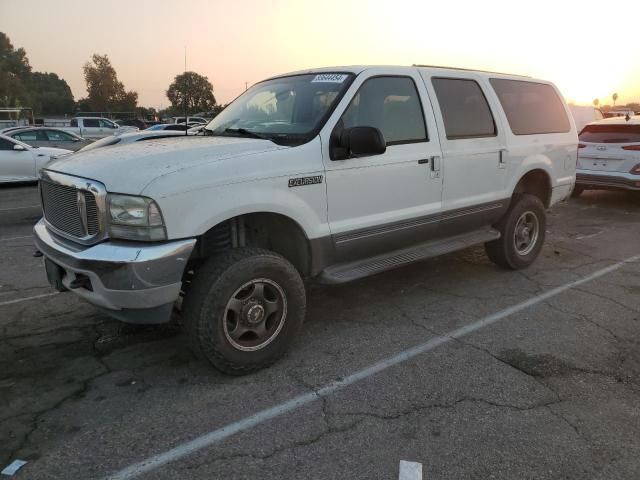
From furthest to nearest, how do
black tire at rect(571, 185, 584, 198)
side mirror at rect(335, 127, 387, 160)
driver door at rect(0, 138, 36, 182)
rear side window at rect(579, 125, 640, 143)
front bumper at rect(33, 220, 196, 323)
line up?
1. driver door at rect(0, 138, 36, 182)
2. black tire at rect(571, 185, 584, 198)
3. rear side window at rect(579, 125, 640, 143)
4. side mirror at rect(335, 127, 387, 160)
5. front bumper at rect(33, 220, 196, 323)

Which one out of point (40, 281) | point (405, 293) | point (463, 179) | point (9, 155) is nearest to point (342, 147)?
point (463, 179)

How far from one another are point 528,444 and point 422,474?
25.3 inches

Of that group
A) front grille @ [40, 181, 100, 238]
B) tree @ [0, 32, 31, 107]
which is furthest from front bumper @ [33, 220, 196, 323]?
tree @ [0, 32, 31, 107]

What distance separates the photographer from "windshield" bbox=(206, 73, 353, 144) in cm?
372

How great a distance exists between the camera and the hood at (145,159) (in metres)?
2.93

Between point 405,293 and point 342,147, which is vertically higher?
point 342,147

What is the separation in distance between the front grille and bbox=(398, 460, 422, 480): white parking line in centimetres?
212

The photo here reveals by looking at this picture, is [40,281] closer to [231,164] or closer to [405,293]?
[231,164]

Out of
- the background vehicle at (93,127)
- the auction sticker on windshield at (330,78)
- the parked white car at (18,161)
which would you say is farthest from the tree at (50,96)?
the auction sticker on windshield at (330,78)

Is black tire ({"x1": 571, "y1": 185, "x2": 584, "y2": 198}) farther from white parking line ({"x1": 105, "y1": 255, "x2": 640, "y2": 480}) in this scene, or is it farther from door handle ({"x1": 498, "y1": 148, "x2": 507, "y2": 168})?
white parking line ({"x1": 105, "y1": 255, "x2": 640, "y2": 480})

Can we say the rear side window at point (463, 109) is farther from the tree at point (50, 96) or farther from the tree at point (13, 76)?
the tree at point (50, 96)

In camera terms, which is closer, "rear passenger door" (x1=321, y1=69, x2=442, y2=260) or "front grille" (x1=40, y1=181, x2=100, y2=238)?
"front grille" (x1=40, y1=181, x2=100, y2=238)

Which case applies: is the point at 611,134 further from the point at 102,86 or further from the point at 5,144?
the point at 102,86

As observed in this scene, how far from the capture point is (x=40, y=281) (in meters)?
5.31
